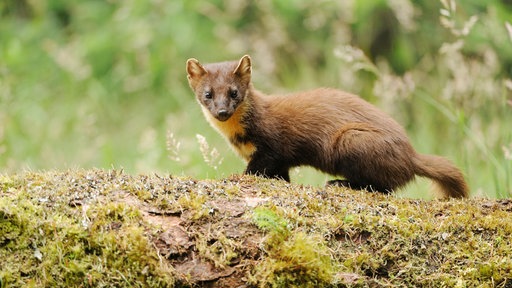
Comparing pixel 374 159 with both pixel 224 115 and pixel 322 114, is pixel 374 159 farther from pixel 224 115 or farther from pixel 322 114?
pixel 224 115

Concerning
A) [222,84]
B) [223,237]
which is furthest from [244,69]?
[223,237]

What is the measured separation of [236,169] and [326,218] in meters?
3.30

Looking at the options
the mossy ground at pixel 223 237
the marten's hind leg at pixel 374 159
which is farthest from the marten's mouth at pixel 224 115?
the mossy ground at pixel 223 237

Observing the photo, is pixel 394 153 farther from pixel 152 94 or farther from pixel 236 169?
pixel 152 94

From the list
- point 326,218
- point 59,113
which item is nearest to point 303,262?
point 326,218

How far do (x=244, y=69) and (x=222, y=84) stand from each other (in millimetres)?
215

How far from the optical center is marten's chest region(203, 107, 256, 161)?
5.72 metres

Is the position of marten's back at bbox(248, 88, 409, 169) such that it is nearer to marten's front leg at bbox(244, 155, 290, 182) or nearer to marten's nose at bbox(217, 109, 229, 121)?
marten's front leg at bbox(244, 155, 290, 182)

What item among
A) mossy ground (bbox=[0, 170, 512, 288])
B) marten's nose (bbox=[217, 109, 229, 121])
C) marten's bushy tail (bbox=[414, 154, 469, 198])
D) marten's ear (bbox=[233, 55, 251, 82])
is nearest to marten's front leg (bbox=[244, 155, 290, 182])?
marten's nose (bbox=[217, 109, 229, 121])

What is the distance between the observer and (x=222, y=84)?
586 cm

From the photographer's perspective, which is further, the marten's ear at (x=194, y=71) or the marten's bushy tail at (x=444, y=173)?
the marten's ear at (x=194, y=71)

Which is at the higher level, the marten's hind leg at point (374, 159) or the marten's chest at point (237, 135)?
the marten's chest at point (237, 135)

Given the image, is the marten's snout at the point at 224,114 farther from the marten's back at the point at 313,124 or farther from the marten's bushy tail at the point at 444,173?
the marten's bushy tail at the point at 444,173

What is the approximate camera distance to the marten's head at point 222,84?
18.8 feet
